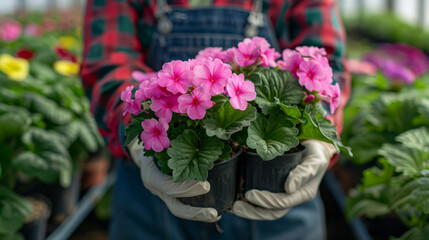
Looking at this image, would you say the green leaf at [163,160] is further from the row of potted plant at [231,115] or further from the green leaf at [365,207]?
the green leaf at [365,207]

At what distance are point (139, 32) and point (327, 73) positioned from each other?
711 mm

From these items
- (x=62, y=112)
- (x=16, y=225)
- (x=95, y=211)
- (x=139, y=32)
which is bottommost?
(x=95, y=211)

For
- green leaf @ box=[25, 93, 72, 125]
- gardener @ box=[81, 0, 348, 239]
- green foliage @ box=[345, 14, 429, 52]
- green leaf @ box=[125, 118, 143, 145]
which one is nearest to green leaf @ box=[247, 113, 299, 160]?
green leaf @ box=[125, 118, 143, 145]

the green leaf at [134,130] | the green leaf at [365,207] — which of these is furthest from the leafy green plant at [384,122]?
the green leaf at [134,130]

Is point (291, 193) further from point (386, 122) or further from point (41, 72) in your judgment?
point (41, 72)

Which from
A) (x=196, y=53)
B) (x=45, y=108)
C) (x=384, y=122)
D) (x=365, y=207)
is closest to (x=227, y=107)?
(x=196, y=53)

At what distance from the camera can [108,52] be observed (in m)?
1.25

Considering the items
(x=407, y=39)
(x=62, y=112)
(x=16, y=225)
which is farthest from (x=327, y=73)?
(x=407, y=39)

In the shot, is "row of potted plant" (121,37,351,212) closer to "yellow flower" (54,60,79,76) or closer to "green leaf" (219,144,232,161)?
"green leaf" (219,144,232,161)

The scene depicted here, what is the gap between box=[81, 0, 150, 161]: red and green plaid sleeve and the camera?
1.16 meters

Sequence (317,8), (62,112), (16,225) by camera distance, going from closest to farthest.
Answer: (317,8), (16,225), (62,112)

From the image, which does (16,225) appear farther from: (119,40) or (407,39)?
(407,39)

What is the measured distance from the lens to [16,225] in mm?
1436

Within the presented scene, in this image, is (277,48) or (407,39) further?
(407,39)
